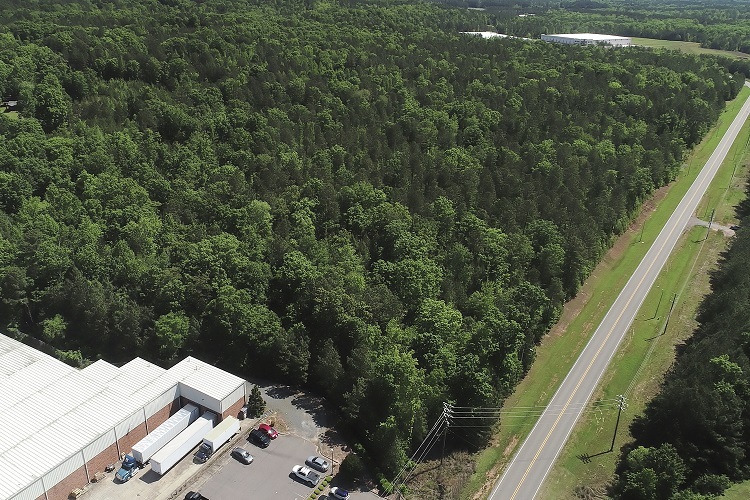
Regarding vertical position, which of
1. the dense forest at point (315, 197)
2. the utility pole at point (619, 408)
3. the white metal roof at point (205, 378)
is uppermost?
the dense forest at point (315, 197)

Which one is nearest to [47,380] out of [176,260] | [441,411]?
[176,260]

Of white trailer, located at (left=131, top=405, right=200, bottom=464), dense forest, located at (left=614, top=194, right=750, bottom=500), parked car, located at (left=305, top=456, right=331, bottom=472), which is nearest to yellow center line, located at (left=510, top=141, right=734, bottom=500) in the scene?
dense forest, located at (left=614, top=194, right=750, bottom=500)

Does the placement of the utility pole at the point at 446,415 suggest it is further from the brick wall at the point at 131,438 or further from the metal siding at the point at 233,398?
the brick wall at the point at 131,438

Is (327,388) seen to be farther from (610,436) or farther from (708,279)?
(708,279)

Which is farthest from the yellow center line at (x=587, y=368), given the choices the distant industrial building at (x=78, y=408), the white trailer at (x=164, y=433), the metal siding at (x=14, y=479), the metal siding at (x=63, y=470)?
the metal siding at (x=14, y=479)

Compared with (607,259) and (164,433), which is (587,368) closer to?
(607,259)

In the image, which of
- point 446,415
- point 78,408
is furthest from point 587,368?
point 78,408
